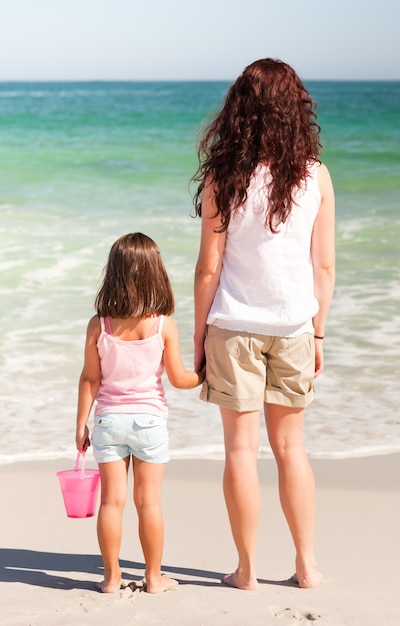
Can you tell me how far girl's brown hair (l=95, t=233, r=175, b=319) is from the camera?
271 cm

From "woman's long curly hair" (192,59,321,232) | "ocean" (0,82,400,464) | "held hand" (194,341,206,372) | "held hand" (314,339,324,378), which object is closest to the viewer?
"woman's long curly hair" (192,59,321,232)

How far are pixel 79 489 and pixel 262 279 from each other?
0.85 metres

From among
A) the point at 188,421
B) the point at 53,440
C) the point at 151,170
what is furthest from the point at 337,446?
the point at 151,170

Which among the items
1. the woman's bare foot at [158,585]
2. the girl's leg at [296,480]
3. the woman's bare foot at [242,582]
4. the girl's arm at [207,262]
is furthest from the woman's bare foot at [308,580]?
the girl's arm at [207,262]

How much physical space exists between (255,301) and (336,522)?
1.16m

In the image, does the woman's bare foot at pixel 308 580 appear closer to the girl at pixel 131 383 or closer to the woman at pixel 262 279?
the woman at pixel 262 279

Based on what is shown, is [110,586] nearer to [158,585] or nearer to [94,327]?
[158,585]

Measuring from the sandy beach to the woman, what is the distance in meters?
0.15

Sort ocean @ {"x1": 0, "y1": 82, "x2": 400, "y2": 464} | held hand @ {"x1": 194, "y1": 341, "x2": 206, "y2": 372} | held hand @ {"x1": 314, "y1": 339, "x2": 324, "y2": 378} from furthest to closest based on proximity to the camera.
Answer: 1. ocean @ {"x1": 0, "y1": 82, "x2": 400, "y2": 464}
2. held hand @ {"x1": 314, "y1": 339, "x2": 324, "y2": 378}
3. held hand @ {"x1": 194, "y1": 341, "x2": 206, "y2": 372}

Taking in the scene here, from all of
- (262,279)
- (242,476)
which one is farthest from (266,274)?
(242,476)

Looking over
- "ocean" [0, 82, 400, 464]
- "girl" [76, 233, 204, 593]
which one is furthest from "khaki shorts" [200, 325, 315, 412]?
"ocean" [0, 82, 400, 464]

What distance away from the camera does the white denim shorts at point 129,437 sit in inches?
108

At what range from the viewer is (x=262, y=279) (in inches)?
107

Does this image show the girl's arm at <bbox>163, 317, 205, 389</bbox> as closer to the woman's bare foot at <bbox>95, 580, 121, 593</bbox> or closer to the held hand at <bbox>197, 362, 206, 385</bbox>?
the held hand at <bbox>197, 362, 206, 385</bbox>
